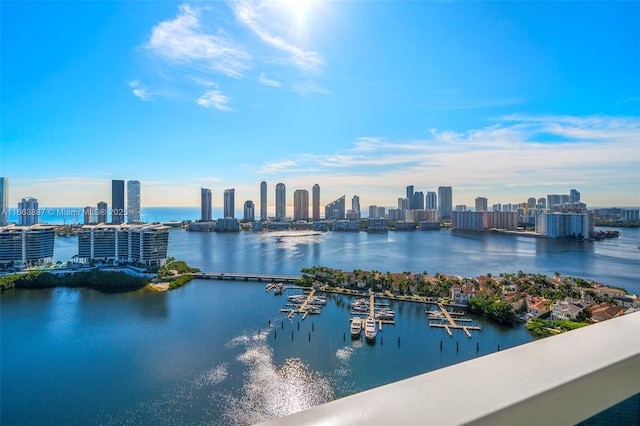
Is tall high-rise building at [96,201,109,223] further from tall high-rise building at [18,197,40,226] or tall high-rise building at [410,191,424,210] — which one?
tall high-rise building at [410,191,424,210]

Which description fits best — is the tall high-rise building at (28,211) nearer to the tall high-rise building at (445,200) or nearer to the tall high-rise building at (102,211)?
the tall high-rise building at (102,211)

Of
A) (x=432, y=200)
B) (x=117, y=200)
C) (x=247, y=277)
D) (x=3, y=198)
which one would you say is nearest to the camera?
(x=247, y=277)

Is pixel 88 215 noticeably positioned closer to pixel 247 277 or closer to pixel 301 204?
pixel 301 204

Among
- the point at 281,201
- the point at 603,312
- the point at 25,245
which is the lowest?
the point at 603,312

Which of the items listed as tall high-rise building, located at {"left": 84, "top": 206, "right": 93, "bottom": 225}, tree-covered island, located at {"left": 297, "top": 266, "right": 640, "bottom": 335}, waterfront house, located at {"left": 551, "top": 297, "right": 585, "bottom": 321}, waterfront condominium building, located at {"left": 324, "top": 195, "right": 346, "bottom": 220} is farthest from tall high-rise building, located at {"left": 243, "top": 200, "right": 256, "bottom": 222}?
waterfront house, located at {"left": 551, "top": 297, "right": 585, "bottom": 321}

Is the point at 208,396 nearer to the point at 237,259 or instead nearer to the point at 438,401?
the point at 438,401

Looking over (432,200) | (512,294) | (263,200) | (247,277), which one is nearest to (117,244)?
(247,277)

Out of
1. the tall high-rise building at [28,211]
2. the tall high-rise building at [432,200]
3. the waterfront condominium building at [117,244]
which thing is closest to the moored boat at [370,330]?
the waterfront condominium building at [117,244]
